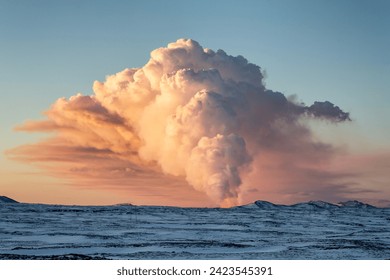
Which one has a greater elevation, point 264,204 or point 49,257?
point 264,204

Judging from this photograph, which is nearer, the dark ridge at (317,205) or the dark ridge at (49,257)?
the dark ridge at (49,257)

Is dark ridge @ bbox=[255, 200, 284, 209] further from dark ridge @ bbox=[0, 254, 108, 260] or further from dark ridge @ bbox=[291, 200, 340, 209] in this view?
dark ridge @ bbox=[0, 254, 108, 260]

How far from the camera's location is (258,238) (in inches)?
784

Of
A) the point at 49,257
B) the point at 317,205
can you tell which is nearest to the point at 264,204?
the point at 317,205

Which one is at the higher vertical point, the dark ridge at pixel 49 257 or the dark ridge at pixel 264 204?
the dark ridge at pixel 264 204

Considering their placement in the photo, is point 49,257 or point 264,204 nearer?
point 49,257

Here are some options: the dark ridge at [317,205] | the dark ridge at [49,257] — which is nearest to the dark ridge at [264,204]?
the dark ridge at [317,205]

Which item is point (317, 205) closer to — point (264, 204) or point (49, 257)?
point (264, 204)

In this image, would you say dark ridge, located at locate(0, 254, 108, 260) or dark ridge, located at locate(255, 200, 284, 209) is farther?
dark ridge, located at locate(255, 200, 284, 209)

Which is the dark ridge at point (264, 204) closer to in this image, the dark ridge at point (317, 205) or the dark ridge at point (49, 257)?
the dark ridge at point (317, 205)

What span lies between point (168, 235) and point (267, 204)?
39.1 meters

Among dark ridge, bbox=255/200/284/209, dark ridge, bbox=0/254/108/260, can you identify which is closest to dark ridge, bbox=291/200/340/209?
dark ridge, bbox=255/200/284/209

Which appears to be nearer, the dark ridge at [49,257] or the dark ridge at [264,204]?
the dark ridge at [49,257]
